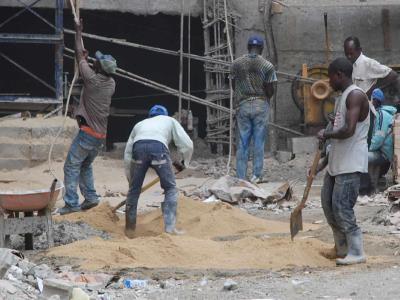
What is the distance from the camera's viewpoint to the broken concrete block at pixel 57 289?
6480 mm

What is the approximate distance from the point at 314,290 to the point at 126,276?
4.65 ft

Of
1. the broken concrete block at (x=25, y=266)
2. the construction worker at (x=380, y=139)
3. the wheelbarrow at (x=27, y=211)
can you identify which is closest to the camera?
the broken concrete block at (x=25, y=266)

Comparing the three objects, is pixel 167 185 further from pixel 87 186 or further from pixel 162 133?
pixel 87 186

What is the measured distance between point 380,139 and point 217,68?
5.00m

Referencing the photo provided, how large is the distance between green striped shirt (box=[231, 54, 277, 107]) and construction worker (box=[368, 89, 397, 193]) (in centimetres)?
159

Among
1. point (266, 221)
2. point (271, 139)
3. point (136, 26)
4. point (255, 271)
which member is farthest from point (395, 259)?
point (136, 26)

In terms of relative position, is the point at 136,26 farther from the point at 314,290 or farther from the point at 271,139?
the point at 314,290

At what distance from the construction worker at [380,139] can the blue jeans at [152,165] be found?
134 inches

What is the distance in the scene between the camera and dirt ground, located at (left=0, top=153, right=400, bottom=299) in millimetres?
7059

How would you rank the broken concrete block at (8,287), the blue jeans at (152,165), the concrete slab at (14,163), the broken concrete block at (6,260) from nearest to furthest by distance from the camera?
the broken concrete block at (8,287) < the broken concrete block at (6,260) < the blue jeans at (152,165) < the concrete slab at (14,163)

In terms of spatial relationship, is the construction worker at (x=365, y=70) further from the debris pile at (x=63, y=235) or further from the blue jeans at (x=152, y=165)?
the debris pile at (x=63, y=235)

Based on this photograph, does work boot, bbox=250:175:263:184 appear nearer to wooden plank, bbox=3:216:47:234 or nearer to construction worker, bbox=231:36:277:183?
construction worker, bbox=231:36:277:183

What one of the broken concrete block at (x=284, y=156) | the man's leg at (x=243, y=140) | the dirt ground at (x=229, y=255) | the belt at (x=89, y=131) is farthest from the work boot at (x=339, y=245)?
the broken concrete block at (x=284, y=156)

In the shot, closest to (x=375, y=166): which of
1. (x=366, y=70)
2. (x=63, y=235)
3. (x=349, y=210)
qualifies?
(x=366, y=70)
